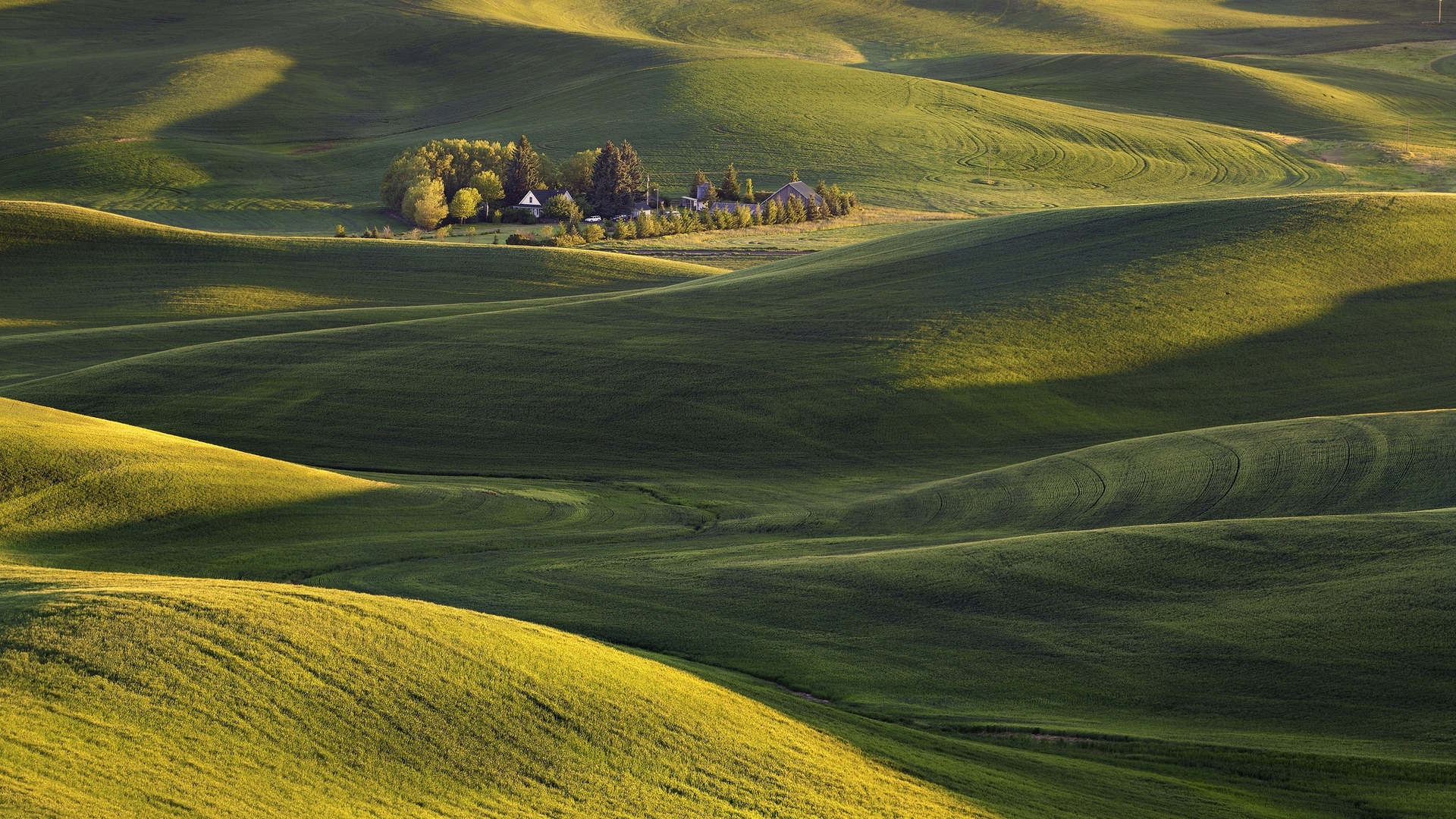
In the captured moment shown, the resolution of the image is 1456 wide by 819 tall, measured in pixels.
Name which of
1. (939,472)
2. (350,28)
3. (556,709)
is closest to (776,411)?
(939,472)

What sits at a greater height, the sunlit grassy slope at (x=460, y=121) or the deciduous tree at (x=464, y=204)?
the sunlit grassy slope at (x=460, y=121)

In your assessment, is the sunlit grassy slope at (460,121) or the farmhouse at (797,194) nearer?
the farmhouse at (797,194)

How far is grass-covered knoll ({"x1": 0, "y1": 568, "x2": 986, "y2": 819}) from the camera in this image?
1110 cm

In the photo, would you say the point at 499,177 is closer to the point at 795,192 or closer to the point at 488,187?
the point at 488,187

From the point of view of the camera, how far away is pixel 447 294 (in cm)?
6300

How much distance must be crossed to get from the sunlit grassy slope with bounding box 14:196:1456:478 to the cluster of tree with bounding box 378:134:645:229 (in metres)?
57.8

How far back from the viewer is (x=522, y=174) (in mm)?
110812

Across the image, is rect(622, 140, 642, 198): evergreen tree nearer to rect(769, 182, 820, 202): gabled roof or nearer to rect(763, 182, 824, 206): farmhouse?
rect(763, 182, 824, 206): farmhouse

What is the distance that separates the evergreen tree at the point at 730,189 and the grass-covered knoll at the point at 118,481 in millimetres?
82895

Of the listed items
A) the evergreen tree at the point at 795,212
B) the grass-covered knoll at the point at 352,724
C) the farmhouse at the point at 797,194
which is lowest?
the evergreen tree at the point at 795,212

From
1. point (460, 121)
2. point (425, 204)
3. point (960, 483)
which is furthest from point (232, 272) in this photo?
point (460, 121)

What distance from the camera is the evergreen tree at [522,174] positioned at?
111 m

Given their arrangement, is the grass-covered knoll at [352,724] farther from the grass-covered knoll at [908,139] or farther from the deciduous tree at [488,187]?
the grass-covered knoll at [908,139]

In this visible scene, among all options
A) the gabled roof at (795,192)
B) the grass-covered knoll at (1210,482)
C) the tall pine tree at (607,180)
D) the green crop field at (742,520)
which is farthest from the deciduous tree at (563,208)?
the grass-covered knoll at (1210,482)
